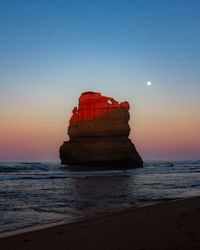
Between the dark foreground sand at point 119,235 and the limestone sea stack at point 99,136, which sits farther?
the limestone sea stack at point 99,136

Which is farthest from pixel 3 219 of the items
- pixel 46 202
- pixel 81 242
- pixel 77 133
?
pixel 77 133

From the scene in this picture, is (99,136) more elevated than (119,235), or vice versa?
(99,136)

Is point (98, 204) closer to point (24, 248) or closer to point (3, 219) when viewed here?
point (3, 219)

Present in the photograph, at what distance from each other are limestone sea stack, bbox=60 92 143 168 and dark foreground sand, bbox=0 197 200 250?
41775 mm

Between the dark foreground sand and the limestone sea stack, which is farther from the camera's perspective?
the limestone sea stack

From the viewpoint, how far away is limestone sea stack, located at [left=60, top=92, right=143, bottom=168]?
1930 inches

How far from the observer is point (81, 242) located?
16.5 ft

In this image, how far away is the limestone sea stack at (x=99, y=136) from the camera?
4903cm

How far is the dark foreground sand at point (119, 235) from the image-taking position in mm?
4675

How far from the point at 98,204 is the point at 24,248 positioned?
604 centimetres

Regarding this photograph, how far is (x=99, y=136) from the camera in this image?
51.4 m

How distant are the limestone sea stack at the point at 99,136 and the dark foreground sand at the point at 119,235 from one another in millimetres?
41775

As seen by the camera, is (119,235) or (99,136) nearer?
(119,235)

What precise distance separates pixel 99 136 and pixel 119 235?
1811 inches
